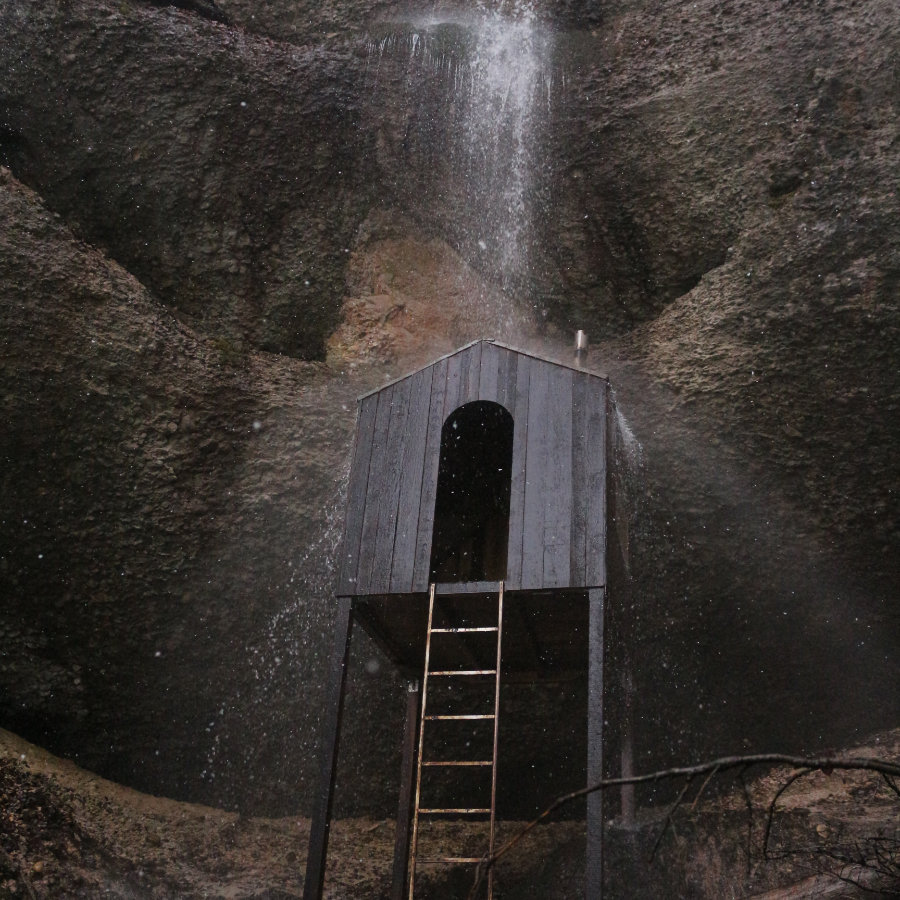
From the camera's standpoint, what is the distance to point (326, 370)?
411 inches

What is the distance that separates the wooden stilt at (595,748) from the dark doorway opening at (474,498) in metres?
2.12

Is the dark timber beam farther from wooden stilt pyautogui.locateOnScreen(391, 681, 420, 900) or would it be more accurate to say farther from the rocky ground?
the rocky ground

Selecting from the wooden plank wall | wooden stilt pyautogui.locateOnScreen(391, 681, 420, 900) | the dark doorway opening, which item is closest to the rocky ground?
wooden stilt pyautogui.locateOnScreen(391, 681, 420, 900)

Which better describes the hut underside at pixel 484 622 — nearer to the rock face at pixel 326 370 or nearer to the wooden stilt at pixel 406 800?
the wooden stilt at pixel 406 800

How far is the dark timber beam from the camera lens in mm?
5559

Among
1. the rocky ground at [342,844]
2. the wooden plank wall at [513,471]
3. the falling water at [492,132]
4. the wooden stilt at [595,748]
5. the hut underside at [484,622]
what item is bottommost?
the rocky ground at [342,844]

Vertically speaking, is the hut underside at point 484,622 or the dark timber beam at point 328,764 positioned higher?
the hut underside at point 484,622

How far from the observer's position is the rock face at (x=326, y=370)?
8812 mm

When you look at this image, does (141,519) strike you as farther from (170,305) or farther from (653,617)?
(653,617)

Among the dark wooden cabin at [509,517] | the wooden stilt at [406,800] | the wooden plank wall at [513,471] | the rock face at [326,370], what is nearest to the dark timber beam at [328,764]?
the dark wooden cabin at [509,517]

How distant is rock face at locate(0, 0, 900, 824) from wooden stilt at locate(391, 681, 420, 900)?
221 cm

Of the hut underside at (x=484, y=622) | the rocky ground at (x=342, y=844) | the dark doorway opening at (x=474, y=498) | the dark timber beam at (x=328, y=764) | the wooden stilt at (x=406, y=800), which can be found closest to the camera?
the dark timber beam at (x=328, y=764)

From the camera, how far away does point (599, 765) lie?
5.33 meters

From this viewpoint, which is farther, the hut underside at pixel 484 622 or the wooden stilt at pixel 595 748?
the hut underside at pixel 484 622
